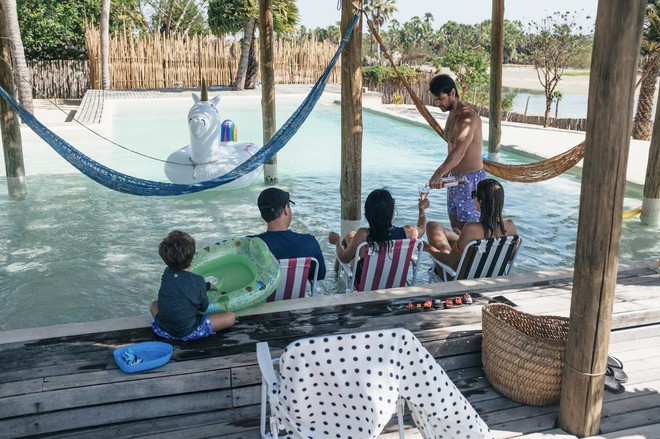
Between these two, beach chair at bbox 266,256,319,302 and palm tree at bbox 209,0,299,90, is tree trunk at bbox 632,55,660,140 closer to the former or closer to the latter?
palm tree at bbox 209,0,299,90

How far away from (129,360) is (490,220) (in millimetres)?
2099

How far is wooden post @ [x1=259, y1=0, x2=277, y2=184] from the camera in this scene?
693 centimetres

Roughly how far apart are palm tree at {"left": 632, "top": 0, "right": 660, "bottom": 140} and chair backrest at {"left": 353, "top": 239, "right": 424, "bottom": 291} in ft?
32.5

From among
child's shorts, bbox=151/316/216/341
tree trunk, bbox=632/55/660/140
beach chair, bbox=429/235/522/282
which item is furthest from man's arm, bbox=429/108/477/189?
tree trunk, bbox=632/55/660/140

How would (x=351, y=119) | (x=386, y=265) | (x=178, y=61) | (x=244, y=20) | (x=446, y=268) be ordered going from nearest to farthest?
(x=386, y=265) → (x=446, y=268) → (x=351, y=119) → (x=244, y=20) → (x=178, y=61)

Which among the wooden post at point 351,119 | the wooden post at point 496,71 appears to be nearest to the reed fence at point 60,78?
the wooden post at point 496,71

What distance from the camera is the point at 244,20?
61.3 feet

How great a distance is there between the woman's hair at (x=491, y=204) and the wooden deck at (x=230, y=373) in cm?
52

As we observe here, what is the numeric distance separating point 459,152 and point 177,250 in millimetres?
2276

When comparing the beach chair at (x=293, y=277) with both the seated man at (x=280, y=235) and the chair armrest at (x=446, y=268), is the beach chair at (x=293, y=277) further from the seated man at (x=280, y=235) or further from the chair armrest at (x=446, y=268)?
the chair armrest at (x=446, y=268)

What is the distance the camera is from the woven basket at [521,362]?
2502 mm

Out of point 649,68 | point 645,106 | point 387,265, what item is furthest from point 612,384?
point 645,106

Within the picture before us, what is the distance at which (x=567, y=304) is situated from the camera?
3.20 metres

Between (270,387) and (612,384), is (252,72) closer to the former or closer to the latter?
(612,384)
